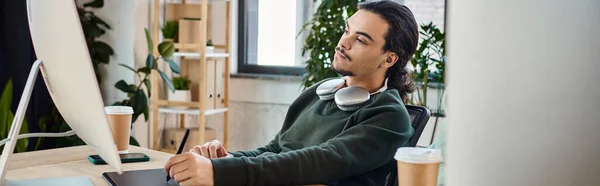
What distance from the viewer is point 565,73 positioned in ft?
1.56

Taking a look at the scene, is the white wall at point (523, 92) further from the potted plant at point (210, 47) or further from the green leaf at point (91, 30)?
the green leaf at point (91, 30)

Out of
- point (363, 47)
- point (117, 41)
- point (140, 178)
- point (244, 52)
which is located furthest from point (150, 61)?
point (140, 178)

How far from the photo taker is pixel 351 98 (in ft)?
5.94

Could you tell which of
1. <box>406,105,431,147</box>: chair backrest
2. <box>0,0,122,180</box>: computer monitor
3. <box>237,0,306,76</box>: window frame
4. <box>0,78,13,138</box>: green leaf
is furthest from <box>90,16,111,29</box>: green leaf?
<box>0,0,122,180</box>: computer monitor

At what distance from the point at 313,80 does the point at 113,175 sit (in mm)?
2191

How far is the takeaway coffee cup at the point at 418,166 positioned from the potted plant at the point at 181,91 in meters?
3.06

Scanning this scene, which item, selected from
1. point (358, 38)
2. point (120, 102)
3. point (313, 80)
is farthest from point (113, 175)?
point (120, 102)

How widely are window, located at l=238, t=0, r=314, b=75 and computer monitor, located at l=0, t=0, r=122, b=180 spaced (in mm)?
3046

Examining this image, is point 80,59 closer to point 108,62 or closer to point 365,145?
point 365,145

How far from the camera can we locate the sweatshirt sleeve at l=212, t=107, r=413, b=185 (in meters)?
1.49

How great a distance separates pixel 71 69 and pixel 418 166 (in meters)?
0.56

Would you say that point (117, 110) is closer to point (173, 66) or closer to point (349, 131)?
point (349, 131)

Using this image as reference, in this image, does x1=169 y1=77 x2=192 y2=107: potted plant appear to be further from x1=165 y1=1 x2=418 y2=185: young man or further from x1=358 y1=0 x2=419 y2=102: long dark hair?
x1=358 y1=0 x2=419 y2=102: long dark hair

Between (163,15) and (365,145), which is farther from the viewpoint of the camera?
(163,15)
